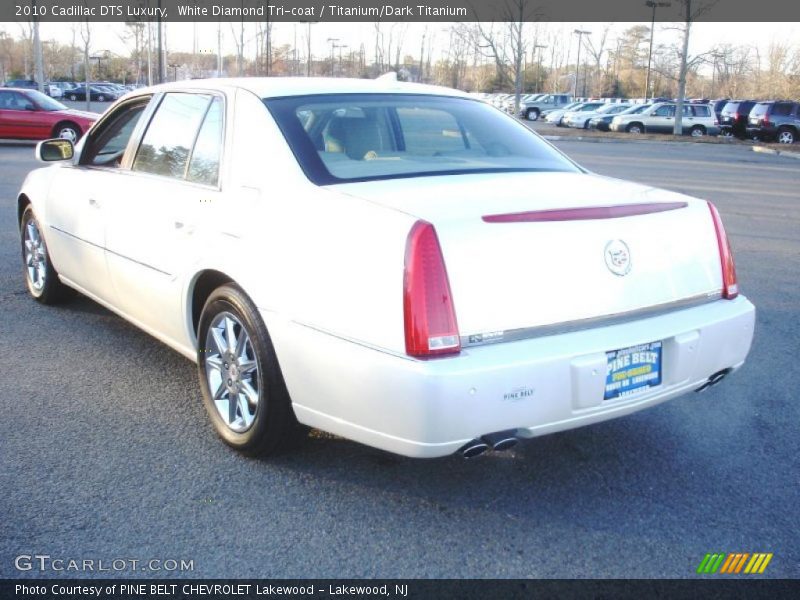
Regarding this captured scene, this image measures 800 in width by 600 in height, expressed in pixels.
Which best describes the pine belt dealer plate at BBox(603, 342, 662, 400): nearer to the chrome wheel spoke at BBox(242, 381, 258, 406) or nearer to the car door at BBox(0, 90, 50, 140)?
the chrome wheel spoke at BBox(242, 381, 258, 406)

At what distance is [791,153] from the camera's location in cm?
2619

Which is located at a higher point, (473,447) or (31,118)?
(31,118)

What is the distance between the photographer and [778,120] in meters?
32.1

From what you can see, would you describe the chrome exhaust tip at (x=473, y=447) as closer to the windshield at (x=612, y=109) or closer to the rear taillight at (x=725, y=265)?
the rear taillight at (x=725, y=265)

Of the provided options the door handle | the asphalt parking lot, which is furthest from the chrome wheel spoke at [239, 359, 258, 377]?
the door handle

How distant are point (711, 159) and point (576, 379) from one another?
22.6m

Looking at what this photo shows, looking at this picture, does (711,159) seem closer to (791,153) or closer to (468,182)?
(791,153)

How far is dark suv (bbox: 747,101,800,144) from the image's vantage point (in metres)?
31.9

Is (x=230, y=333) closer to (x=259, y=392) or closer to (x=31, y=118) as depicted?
(x=259, y=392)

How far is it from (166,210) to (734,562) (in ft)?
9.50

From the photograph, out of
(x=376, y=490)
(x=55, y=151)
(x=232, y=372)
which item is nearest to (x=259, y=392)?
(x=232, y=372)

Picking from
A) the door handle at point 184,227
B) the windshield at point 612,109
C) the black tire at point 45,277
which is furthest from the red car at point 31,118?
the windshield at point 612,109
